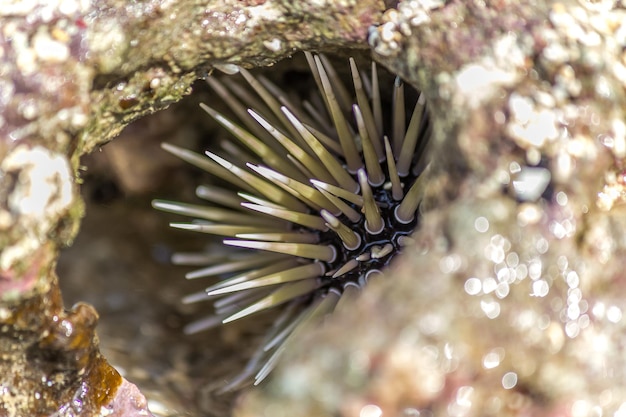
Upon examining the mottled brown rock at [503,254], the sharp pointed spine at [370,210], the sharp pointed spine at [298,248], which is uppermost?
the mottled brown rock at [503,254]

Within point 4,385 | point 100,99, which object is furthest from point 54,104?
point 4,385

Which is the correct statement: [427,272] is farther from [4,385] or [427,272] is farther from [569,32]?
[4,385]

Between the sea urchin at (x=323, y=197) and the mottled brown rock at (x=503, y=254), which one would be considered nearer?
the mottled brown rock at (x=503, y=254)

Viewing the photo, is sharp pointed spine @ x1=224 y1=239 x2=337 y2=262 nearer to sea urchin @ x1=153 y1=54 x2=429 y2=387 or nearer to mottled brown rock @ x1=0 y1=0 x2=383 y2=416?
sea urchin @ x1=153 y1=54 x2=429 y2=387

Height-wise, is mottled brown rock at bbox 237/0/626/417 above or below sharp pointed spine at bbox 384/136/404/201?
above

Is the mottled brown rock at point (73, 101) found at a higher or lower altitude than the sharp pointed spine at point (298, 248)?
higher

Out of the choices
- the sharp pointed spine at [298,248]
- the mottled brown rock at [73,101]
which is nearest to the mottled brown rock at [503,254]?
the mottled brown rock at [73,101]

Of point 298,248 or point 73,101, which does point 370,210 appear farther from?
point 73,101

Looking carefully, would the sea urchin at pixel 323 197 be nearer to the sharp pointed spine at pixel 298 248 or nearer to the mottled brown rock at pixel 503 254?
the sharp pointed spine at pixel 298 248

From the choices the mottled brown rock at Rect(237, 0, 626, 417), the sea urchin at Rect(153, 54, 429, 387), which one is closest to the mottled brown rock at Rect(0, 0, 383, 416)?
the sea urchin at Rect(153, 54, 429, 387)
